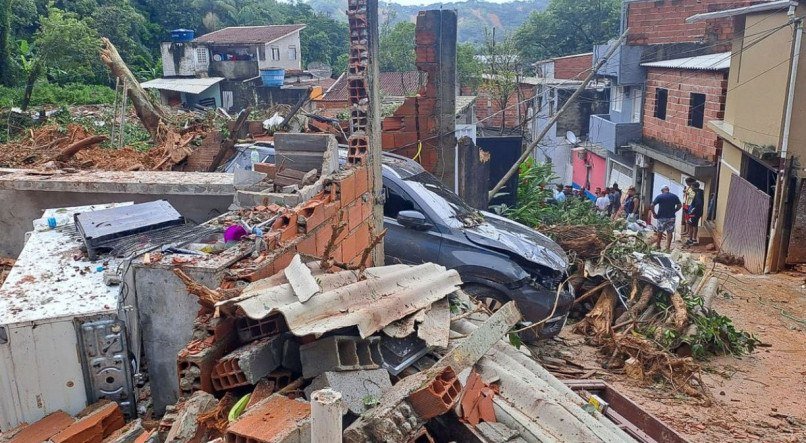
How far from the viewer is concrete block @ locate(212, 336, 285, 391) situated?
312 centimetres

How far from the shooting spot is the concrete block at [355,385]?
2.99 metres

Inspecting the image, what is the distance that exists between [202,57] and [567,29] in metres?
23.2

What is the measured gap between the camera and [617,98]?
24125 mm

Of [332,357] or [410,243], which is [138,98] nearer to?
[410,243]

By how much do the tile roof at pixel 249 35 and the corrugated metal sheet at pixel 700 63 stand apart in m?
25.7

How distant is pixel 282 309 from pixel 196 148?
6.82m

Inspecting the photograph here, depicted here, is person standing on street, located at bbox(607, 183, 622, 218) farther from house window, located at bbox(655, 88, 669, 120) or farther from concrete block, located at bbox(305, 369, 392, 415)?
concrete block, located at bbox(305, 369, 392, 415)

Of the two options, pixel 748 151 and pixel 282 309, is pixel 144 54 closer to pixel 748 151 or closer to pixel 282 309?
pixel 748 151

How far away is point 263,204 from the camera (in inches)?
207

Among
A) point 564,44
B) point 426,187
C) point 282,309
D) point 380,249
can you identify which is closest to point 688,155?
point 426,187

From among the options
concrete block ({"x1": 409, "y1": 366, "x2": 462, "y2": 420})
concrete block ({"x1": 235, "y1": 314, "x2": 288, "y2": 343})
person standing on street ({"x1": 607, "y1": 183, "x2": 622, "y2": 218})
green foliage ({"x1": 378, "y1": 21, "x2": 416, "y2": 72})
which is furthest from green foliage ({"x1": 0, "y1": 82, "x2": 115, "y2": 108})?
concrete block ({"x1": 409, "y1": 366, "x2": 462, "y2": 420})

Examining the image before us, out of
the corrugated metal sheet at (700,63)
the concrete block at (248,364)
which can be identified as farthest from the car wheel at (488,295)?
the corrugated metal sheet at (700,63)

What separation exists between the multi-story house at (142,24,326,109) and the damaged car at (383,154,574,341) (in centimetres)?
2525

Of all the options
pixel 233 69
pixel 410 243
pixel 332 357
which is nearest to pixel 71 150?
pixel 410 243
